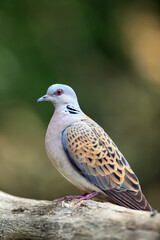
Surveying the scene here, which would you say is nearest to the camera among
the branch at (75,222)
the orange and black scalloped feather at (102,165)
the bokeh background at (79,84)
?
the branch at (75,222)

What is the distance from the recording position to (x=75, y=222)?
249cm

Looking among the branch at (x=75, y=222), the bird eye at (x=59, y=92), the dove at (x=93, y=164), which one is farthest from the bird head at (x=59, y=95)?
the branch at (x=75, y=222)

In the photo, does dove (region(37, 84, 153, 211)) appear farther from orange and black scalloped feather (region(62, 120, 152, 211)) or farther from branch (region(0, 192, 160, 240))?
branch (region(0, 192, 160, 240))

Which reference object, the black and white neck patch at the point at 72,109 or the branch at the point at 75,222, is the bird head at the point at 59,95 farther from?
the branch at the point at 75,222

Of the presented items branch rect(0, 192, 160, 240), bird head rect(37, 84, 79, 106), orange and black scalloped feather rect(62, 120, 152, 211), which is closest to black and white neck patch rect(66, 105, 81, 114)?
bird head rect(37, 84, 79, 106)

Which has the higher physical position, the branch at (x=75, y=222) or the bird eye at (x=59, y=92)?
the bird eye at (x=59, y=92)

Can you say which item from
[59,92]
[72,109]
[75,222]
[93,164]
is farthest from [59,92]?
[75,222]

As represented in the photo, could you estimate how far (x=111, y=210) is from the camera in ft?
8.24

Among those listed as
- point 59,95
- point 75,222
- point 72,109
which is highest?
point 59,95

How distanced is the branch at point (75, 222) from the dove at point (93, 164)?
23 cm

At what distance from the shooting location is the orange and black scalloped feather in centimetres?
291

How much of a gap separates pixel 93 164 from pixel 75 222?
605mm

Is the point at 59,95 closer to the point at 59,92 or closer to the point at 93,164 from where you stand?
the point at 59,92

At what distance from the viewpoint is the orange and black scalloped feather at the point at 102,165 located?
2.91m
